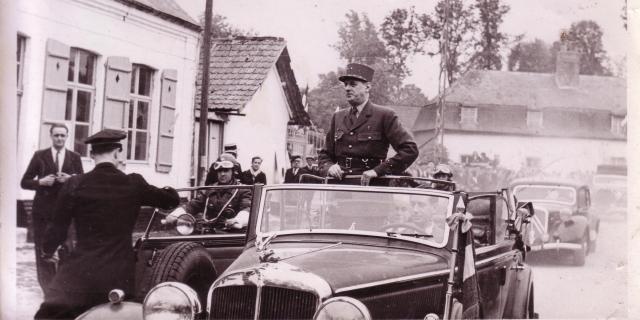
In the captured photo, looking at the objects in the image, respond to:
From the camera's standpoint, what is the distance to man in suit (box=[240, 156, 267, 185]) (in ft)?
13.5

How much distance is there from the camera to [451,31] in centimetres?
422

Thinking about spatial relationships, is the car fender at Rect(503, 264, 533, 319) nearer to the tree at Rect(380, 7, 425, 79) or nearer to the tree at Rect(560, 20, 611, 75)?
the tree at Rect(560, 20, 611, 75)

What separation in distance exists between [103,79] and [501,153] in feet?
8.74

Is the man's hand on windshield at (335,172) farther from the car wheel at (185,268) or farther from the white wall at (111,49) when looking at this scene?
the white wall at (111,49)

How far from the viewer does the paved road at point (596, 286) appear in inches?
154

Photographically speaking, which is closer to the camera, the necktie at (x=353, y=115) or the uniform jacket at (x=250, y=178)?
the necktie at (x=353, y=115)

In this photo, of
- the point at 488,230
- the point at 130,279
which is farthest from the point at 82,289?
the point at 488,230

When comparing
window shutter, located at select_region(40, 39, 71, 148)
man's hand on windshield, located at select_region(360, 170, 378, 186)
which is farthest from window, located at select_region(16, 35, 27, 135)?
man's hand on windshield, located at select_region(360, 170, 378, 186)

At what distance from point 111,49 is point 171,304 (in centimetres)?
214

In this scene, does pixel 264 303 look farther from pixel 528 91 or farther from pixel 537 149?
pixel 528 91

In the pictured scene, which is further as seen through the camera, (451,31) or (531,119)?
(531,119)

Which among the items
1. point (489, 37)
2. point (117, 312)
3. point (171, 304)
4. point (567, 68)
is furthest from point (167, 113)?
point (567, 68)

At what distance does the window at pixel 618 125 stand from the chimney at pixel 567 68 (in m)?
0.32

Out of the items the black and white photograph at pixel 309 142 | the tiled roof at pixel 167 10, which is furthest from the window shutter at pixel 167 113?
the tiled roof at pixel 167 10
